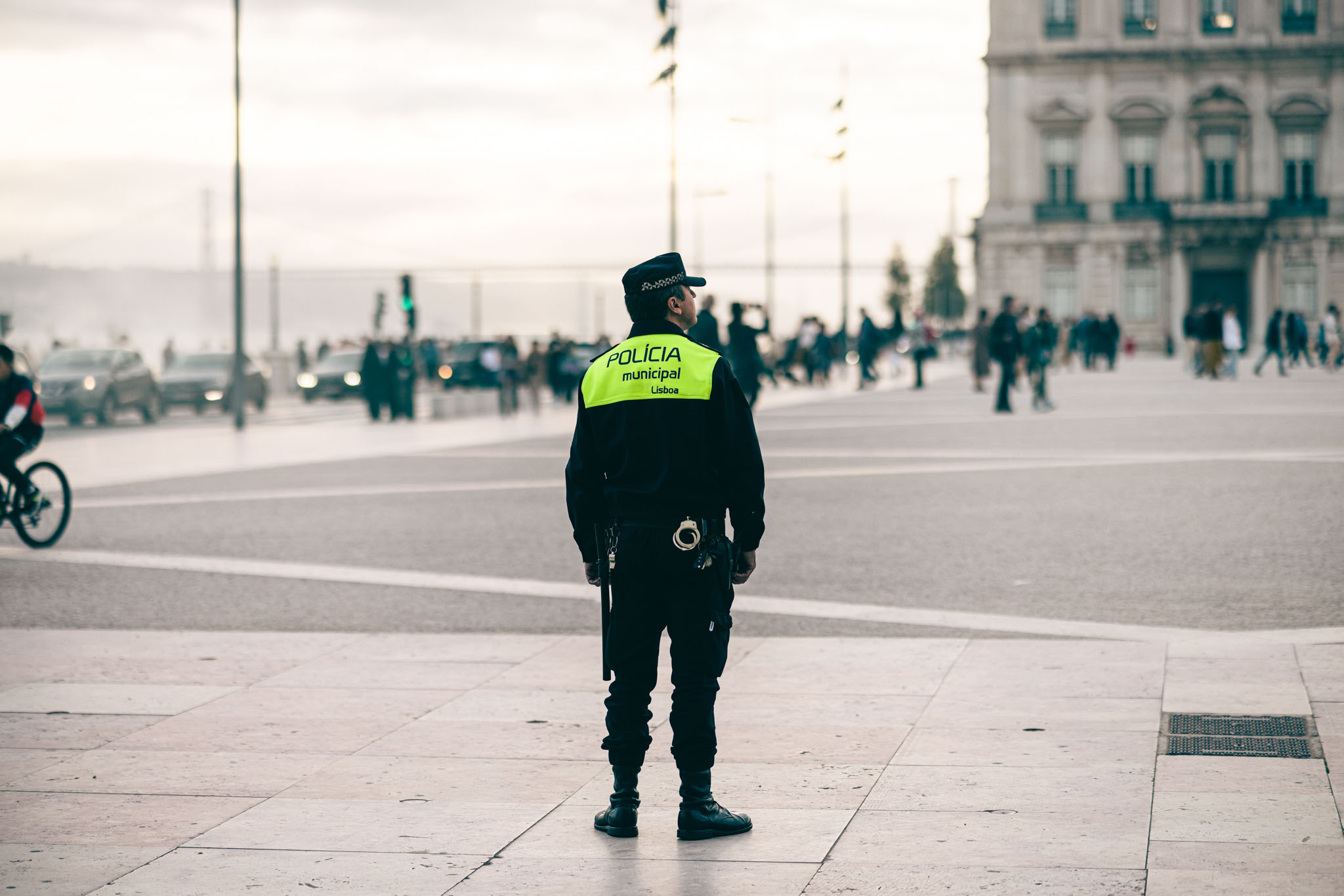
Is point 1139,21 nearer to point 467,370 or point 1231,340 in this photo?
point 1231,340

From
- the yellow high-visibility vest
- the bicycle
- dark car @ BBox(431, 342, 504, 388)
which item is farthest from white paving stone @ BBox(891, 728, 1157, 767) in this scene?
dark car @ BBox(431, 342, 504, 388)

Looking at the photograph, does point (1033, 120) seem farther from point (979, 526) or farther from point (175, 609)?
point (175, 609)

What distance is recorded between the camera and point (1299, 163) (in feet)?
219

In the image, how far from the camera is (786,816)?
4.89 meters

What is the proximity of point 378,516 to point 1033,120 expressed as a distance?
190 feet

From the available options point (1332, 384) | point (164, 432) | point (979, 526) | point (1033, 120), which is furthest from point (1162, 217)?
point (979, 526)

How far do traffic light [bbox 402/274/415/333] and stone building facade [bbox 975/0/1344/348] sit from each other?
3833cm

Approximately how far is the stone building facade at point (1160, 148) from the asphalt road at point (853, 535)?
4733cm

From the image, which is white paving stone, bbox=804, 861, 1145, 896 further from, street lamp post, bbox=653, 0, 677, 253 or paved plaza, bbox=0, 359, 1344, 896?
street lamp post, bbox=653, 0, 677, 253

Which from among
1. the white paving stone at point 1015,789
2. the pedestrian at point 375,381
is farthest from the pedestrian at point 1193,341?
the white paving stone at point 1015,789

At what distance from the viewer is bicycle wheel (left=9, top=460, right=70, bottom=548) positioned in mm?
11844

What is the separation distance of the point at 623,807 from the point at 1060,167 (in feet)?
216

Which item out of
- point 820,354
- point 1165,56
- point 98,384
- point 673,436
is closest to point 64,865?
point 673,436

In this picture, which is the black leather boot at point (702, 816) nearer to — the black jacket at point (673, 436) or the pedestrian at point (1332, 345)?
the black jacket at point (673, 436)
